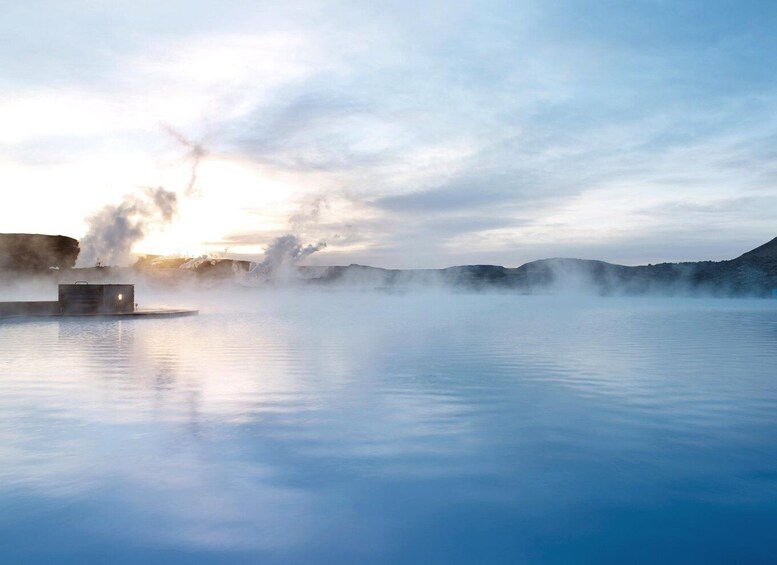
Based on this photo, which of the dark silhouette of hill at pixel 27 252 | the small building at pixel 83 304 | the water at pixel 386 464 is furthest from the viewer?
the dark silhouette of hill at pixel 27 252

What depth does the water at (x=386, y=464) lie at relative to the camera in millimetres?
7520

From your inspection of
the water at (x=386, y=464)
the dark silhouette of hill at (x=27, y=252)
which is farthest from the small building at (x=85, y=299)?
the dark silhouette of hill at (x=27, y=252)

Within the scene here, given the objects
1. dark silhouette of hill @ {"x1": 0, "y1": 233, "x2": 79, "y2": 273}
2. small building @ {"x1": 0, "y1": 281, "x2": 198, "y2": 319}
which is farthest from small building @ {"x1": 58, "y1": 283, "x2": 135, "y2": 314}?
dark silhouette of hill @ {"x1": 0, "y1": 233, "x2": 79, "y2": 273}

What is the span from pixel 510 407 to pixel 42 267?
20609cm

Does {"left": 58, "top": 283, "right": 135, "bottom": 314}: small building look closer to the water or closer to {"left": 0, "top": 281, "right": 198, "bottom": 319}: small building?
{"left": 0, "top": 281, "right": 198, "bottom": 319}: small building

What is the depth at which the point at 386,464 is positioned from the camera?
34.6 ft

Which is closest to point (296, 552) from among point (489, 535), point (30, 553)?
point (489, 535)

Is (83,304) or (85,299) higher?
(85,299)

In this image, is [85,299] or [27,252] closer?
[85,299]

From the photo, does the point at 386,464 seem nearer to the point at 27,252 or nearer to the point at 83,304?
the point at 83,304

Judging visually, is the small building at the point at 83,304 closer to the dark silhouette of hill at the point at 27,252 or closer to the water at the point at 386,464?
the water at the point at 386,464

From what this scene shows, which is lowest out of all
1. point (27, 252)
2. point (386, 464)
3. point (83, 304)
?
point (386, 464)

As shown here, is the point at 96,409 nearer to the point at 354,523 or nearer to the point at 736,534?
the point at 354,523

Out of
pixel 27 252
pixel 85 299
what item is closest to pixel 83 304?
pixel 85 299
